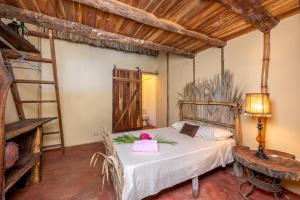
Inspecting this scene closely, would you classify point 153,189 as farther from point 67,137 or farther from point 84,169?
point 67,137

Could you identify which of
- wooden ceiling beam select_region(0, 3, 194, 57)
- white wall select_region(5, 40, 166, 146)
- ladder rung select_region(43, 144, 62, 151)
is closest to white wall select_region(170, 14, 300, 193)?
wooden ceiling beam select_region(0, 3, 194, 57)

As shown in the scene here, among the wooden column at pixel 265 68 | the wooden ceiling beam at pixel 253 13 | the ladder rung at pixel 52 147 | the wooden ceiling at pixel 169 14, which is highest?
the wooden ceiling at pixel 169 14

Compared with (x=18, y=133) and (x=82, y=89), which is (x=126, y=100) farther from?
(x=18, y=133)

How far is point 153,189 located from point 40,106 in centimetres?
326

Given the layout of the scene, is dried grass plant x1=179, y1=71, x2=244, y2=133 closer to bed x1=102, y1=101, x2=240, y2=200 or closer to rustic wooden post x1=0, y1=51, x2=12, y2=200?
bed x1=102, y1=101, x2=240, y2=200

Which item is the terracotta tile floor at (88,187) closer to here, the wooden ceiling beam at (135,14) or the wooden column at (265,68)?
the wooden column at (265,68)

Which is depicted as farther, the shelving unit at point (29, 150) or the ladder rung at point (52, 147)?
the ladder rung at point (52, 147)

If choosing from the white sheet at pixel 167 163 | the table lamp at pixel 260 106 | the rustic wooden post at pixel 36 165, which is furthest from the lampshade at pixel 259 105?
the rustic wooden post at pixel 36 165

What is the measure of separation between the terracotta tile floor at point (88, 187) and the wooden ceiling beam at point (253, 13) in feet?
7.97

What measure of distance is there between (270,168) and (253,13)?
1932 millimetres

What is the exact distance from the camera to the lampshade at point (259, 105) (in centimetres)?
181

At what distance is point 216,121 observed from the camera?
2900mm

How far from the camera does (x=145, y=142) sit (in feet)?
6.53

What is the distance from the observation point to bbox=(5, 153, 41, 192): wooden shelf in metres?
1.47
